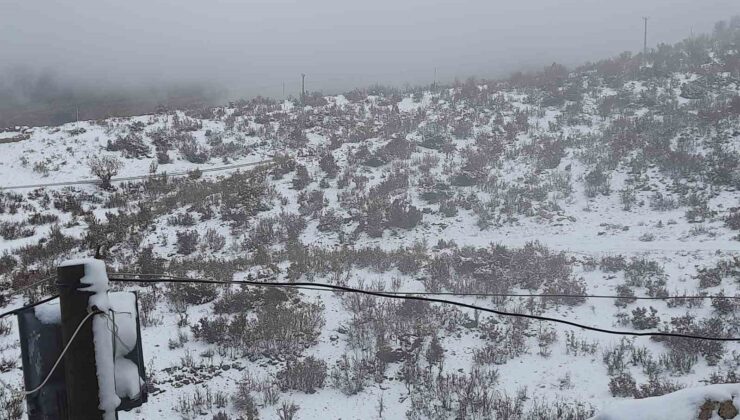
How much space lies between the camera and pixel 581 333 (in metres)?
8.11

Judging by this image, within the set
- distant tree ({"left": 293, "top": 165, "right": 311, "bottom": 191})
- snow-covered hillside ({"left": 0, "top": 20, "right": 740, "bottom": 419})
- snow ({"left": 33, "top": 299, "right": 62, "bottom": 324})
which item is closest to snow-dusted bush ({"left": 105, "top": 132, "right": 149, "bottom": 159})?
snow-covered hillside ({"left": 0, "top": 20, "right": 740, "bottom": 419})

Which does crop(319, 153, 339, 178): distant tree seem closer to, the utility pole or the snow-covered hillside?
the snow-covered hillside

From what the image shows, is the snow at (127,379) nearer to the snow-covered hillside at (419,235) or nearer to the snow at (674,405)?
the snow at (674,405)

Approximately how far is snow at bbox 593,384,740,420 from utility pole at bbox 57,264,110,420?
2984mm

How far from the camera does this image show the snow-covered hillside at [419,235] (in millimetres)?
6773

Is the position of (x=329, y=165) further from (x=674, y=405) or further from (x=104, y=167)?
(x=674, y=405)

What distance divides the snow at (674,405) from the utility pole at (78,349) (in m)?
2.98

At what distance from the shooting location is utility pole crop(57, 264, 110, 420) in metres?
2.00

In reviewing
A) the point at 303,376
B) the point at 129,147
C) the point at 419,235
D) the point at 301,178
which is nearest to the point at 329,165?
the point at 301,178

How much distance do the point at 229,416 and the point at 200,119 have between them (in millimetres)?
19408

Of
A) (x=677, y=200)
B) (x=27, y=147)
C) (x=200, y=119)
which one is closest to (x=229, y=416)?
(x=677, y=200)

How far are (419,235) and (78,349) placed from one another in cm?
1103

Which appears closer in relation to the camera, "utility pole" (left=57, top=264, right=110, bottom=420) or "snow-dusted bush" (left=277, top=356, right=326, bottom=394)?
"utility pole" (left=57, top=264, right=110, bottom=420)

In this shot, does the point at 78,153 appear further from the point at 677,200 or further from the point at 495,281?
the point at 677,200
